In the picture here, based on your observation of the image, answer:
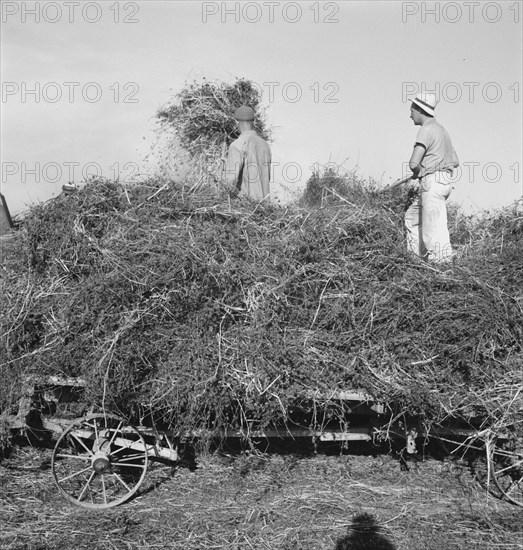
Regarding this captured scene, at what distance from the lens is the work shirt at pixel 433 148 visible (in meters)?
6.30

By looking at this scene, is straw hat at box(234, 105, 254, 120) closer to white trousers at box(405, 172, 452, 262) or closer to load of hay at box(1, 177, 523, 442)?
white trousers at box(405, 172, 452, 262)

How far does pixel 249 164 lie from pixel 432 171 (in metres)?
1.88

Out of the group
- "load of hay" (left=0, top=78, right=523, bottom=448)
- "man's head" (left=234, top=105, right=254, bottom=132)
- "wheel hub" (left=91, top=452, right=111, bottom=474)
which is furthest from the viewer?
"man's head" (left=234, top=105, right=254, bottom=132)

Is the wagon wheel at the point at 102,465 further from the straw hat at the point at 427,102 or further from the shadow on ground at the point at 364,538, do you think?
the straw hat at the point at 427,102

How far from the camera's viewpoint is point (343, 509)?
4.61 metres

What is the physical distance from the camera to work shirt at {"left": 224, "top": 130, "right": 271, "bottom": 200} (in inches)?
261

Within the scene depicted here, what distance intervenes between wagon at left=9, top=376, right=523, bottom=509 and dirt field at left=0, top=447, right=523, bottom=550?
18 centimetres

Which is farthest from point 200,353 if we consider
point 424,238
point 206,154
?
point 206,154

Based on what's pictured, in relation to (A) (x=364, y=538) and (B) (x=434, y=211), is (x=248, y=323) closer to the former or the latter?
(A) (x=364, y=538)

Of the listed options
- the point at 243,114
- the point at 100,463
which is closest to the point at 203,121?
the point at 243,114

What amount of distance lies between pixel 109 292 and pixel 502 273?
285cm

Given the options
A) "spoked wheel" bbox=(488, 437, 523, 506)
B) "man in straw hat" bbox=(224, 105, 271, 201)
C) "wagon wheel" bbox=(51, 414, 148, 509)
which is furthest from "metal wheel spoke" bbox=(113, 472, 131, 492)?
"man in straw hat" bbox=(224, 105, 271, 201)

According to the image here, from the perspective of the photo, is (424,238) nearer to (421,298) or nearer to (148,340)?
(421,298)

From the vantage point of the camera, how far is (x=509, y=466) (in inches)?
188
